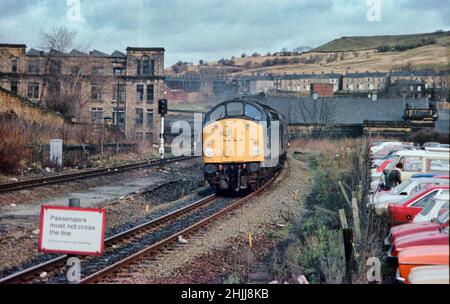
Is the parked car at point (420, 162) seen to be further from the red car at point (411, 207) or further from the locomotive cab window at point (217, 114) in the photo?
the locomotive cab window at point (217, 114)

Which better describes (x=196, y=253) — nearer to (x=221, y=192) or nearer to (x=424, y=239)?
(x=424, y=239)

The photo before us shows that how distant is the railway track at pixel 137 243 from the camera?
8680 millimetres

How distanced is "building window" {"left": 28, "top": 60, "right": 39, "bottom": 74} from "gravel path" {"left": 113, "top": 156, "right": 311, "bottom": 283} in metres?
26.0

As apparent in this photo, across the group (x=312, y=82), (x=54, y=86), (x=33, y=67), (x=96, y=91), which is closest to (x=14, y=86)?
(x=33, y=67)

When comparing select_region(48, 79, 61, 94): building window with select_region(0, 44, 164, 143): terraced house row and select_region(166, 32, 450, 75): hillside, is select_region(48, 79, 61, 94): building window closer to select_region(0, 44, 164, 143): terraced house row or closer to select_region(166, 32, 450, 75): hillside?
select_region(0, 44, 164, 143): terraced house row

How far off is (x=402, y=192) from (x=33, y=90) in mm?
32721

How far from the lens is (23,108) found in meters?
28.2


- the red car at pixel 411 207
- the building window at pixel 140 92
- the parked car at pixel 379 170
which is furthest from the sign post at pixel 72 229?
the building window at pixel 140 92

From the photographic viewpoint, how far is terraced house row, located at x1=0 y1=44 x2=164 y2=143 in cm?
3691

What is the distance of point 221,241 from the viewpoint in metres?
11.7

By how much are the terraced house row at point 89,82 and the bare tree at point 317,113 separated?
1105 centimetres

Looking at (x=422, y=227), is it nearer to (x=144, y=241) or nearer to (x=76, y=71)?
(x=144, y=241)

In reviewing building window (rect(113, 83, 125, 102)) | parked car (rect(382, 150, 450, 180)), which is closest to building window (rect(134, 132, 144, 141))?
building window (rect(113, 83, 125, 102))

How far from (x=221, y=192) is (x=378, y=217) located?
766 cm
